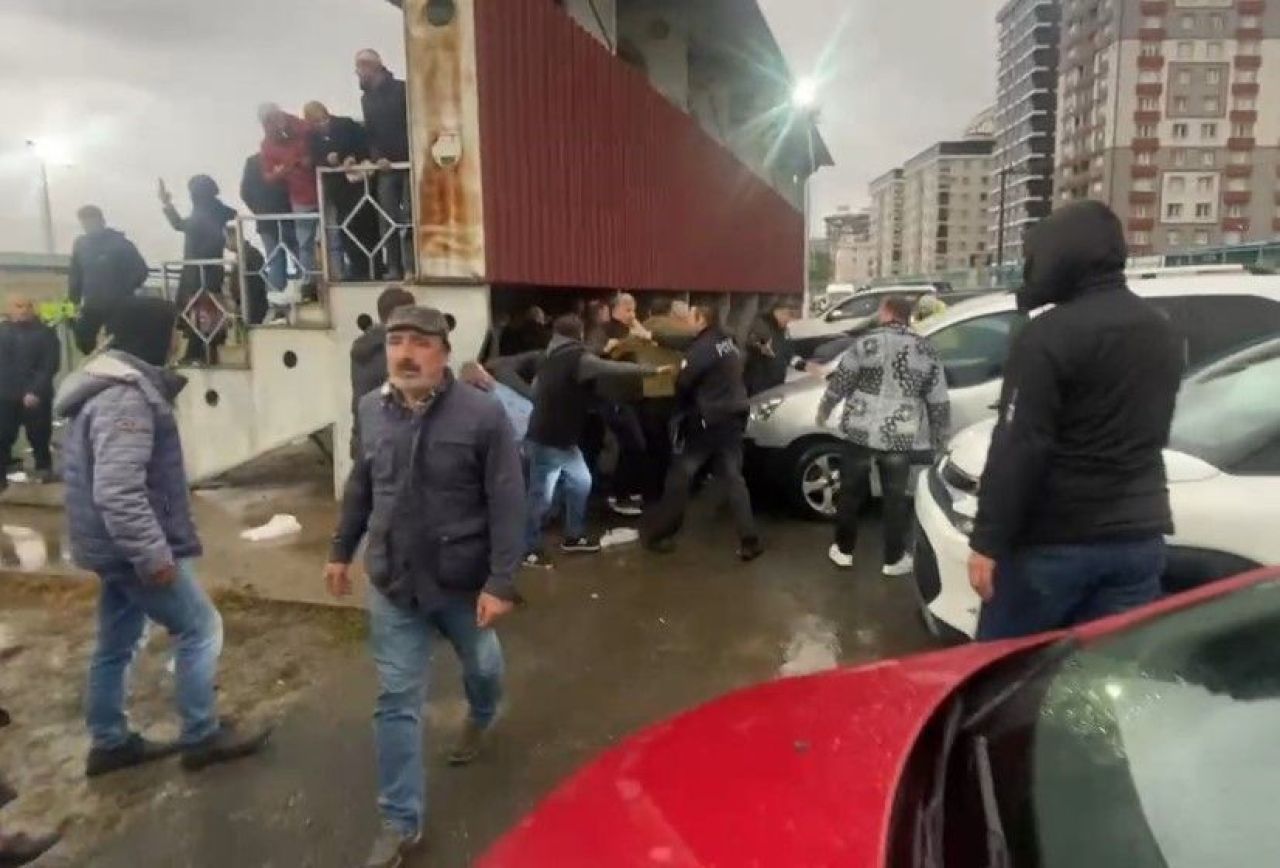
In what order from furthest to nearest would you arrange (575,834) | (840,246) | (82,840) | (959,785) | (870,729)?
(840,246) → (82,840) → (870,729) → (575,834) → (959,785)

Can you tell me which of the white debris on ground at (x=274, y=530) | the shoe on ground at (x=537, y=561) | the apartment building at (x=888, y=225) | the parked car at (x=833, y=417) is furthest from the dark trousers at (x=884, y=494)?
the apartment building at (x=888, y=225)

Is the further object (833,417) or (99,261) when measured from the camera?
(99,261)

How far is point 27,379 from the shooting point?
336 inches

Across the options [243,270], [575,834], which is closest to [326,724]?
[575,834]

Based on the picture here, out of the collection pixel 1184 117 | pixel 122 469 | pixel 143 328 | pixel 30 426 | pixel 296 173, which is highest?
pixel 1184 117

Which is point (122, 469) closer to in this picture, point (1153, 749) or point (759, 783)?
point (759, 783)

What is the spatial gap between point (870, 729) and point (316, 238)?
7081mm

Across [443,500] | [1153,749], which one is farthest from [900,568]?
[1153,749]

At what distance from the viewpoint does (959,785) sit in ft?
5.14

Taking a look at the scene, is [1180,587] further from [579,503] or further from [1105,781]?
[579,503]

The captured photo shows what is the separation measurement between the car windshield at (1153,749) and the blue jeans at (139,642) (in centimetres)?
275

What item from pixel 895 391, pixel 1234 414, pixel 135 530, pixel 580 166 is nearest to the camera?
pixel 135 530

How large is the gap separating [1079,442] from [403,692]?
215 cm

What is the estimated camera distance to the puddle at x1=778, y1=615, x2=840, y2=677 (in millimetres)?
4461
